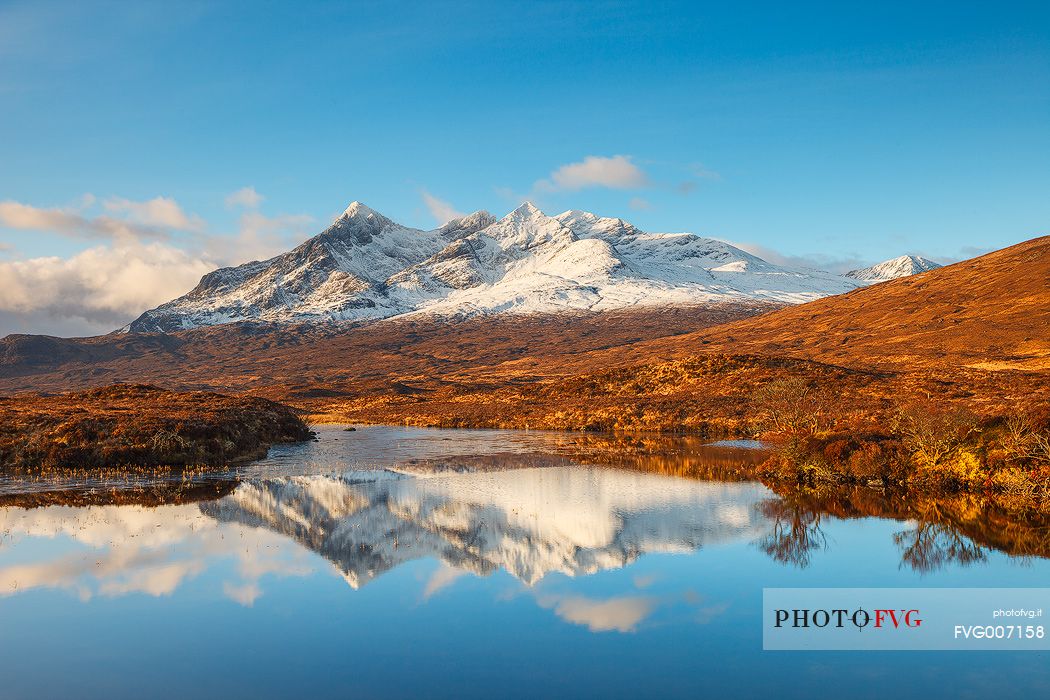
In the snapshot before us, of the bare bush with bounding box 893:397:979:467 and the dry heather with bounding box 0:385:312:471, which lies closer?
the bare bush with bounding box 893:397:979:467

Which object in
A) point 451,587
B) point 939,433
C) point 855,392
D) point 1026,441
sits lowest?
point 451,587

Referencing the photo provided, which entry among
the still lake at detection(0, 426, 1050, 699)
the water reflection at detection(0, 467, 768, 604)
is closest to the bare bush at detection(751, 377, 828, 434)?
the still lake at detection(0, 426, 1050, 699)

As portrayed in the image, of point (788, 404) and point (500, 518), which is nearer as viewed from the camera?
point (500, 518)

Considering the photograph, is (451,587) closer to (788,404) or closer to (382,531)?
(382,531)

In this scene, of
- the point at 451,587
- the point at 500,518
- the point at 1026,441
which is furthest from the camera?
the point at 1026,441

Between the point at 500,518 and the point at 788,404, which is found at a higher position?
the point at 788,404

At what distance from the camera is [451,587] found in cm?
2242

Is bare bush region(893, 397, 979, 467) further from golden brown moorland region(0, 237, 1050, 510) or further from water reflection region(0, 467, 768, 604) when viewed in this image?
water reflection region(0, 467, 768, 604)

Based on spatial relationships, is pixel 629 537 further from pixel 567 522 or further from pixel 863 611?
pixel 863 611

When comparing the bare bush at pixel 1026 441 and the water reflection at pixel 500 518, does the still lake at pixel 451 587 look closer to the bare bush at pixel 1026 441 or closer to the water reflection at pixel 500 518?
the water reflection at pixel 500 518

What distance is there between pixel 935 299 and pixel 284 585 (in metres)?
170

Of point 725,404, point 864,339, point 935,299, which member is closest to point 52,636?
point 725,404

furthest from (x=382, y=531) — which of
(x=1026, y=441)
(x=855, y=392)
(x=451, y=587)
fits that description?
(x=855, y=392)

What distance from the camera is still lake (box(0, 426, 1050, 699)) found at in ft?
51.4
